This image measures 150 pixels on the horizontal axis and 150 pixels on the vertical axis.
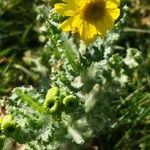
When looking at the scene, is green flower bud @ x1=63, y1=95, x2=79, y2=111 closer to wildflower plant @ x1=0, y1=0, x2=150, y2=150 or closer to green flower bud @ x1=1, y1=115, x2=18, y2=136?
wildflower plant @ x1=0, y1=0, x2=150, y2=150

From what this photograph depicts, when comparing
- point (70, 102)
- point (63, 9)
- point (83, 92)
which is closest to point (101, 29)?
point (63, 9)

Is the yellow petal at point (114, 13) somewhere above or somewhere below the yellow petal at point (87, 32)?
above

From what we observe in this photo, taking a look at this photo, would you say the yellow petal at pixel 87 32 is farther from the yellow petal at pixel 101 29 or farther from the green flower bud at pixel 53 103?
the green flower bud at pixel 53 103

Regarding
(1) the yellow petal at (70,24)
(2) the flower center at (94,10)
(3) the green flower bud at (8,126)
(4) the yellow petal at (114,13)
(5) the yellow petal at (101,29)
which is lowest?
(3) the green flower bud at (8,126)

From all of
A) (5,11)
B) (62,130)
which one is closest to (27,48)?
(5,11)

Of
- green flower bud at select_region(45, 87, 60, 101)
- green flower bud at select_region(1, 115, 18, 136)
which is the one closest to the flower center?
green flower bud at select_region(45, 87, 60, 101)

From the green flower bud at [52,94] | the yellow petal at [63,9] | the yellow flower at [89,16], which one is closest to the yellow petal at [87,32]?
the yellow flower at [89,16]

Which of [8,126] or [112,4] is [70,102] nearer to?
[8,126]
